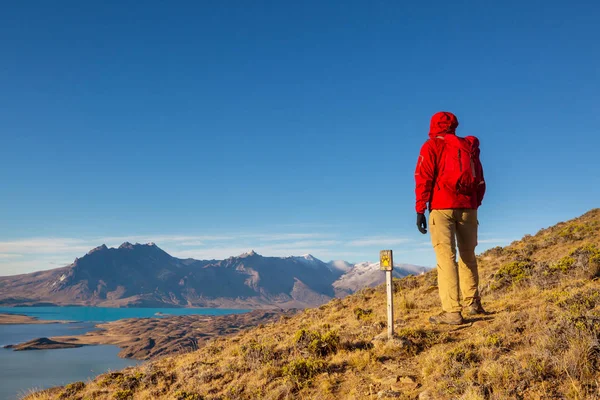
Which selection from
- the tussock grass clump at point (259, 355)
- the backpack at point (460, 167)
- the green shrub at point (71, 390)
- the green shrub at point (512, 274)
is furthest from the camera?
the green shrub at point (512, 274)

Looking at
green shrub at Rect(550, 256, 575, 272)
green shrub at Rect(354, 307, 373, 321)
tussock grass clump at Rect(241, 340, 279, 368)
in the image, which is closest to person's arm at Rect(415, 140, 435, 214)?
tussock grass clump at Rect(241, 340, 279, 368)

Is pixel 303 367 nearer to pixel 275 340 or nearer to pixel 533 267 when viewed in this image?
pixel 275 340

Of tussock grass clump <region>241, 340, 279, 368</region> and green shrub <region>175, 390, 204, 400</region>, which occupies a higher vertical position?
tussock grass clump <region>241, 340, 279, 368</region>

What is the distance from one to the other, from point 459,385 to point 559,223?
29.0 metres

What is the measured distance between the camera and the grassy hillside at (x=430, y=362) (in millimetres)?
4621

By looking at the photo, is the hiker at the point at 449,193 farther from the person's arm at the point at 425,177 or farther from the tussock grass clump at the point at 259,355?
the tussock grass clump at the point at 259,355

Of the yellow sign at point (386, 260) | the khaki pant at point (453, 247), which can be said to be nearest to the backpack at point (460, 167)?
the khaki pant at point (453, 247)

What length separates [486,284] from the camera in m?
11.6

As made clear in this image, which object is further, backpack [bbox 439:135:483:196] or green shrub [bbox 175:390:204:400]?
green shrub [bbox 175:390:204:400]

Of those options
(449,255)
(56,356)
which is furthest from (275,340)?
(56,356)

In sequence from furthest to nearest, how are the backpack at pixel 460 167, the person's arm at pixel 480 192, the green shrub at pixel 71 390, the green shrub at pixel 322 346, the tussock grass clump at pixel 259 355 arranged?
the green shrub at pixel 71 390, the tussock grass clump at pixel 259 355, the green shrub at pixel 322 346, the person's arm at pixel 480 192, the backpack at pixel 460 167

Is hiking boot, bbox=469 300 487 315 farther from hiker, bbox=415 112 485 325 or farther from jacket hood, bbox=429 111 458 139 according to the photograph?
jacket hood, bbox=429 111 458 139

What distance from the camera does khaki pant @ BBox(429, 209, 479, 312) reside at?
6.74 metres

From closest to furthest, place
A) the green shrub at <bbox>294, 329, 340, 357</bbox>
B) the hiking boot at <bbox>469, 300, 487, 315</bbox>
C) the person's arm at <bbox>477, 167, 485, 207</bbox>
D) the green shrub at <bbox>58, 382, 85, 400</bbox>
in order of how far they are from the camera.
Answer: the person's arm at <bbox>477, 167, 485, 207</bbox> → the green shrub at <bbox>294, 329, 340, 357</bbox> → the hiking boot at <bbox>469, 300, 487, 315</bbox> → the green shrub at <bbox>58, 382, 85, 400</bbox>
